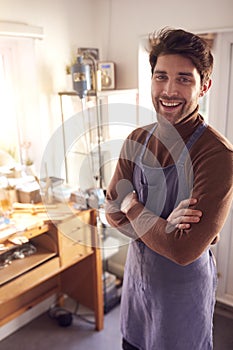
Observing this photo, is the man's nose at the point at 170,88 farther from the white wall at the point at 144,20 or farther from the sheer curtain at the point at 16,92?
the sheer curtain at the point at 16,92

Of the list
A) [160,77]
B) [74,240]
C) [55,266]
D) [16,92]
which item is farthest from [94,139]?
[160,77]

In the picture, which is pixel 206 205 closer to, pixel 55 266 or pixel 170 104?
pixel 170 104

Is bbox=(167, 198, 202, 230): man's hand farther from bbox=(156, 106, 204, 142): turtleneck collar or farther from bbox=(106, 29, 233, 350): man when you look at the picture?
bbox=(156, 106, 204, 142): turtleneck collar

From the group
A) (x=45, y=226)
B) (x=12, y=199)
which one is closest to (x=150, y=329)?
(x=45, y=226)

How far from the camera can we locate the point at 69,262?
1.95 meters

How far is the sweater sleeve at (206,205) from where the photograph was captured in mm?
929

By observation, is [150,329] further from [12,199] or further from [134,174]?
[12,199]

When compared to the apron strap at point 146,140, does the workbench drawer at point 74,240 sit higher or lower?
lower

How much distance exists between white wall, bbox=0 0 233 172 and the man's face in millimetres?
1050

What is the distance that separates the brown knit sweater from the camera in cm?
93

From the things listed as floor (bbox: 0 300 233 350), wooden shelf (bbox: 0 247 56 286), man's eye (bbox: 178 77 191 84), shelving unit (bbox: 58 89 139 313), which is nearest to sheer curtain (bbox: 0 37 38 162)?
shelving unit (bbox: 58 89 139 313)

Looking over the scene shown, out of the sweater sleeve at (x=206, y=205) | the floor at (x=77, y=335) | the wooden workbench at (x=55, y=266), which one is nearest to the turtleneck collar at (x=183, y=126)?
the sweater sleeve at (x=206, y=205)

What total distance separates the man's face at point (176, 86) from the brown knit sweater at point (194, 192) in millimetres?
43

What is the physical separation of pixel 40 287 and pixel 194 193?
162 cm
